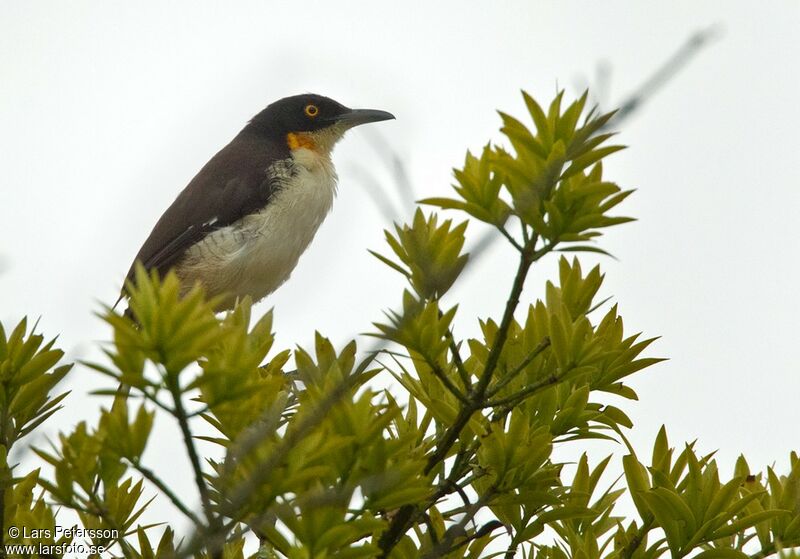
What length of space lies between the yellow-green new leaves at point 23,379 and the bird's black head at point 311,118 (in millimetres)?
5090

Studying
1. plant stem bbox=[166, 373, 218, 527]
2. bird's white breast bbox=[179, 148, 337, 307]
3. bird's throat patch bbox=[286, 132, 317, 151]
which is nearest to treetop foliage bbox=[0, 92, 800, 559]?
plant stem bbox=[166, 373, 218, 527]

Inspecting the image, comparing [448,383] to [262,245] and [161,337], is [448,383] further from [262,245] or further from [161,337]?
[262,245]

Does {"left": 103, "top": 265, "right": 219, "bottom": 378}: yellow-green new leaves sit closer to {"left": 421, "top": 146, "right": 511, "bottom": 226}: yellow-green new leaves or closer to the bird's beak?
{"left": 421, "top": 146, "right": 511, "bottom": 226}: yellow-green new leaves

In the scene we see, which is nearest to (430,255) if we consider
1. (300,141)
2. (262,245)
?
Result: (262,245)

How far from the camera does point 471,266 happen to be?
1.87 m

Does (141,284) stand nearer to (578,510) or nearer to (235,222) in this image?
(578,510)

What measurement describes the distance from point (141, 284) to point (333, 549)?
77cm

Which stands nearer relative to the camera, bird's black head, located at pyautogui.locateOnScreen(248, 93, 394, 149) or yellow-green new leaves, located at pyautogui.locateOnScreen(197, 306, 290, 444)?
yellow-green new leaves, located at pyautogui.locateOnScreen(197, 306, 290, 444)

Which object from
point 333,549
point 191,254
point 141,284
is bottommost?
point 333,549

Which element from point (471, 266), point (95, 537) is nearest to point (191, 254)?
point (95, 537)

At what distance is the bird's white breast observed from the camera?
6.84m

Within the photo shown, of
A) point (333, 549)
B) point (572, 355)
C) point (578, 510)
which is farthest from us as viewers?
point (578, 510)

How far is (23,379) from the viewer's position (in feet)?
10.4

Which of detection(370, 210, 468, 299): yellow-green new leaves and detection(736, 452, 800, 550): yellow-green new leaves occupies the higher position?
detection(370, 210, 468, 299): yellow-green new leaves
